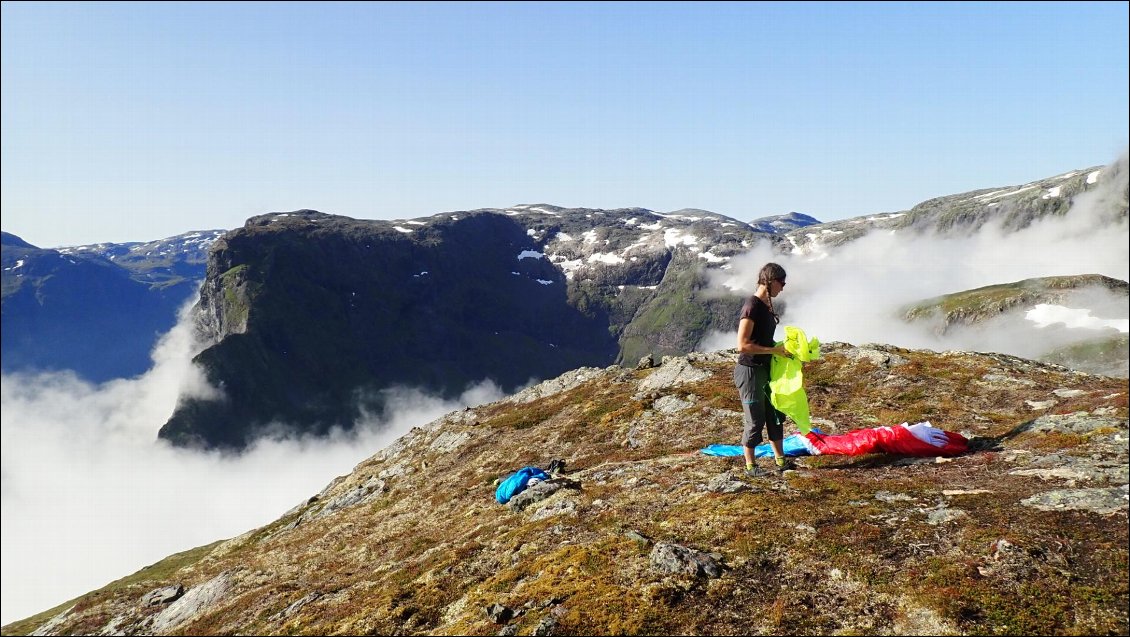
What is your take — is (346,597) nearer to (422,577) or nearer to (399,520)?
(422,577)

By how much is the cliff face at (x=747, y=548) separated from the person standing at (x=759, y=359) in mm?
1145

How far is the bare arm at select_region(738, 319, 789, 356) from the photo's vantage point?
15.7m

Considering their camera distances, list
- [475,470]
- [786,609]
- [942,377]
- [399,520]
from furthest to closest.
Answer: [475,470], [942,377], [399,520], [786,609]

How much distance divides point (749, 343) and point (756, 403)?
6.41 ft

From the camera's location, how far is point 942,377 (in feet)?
102

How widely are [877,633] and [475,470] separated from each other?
85.2 feet

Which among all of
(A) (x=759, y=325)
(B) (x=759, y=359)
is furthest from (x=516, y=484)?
(A) (x=759, y=325)

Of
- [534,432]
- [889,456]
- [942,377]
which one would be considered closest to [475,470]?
[534,432]

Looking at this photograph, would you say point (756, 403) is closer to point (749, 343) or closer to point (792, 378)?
point (792, 378)

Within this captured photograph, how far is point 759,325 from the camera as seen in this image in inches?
630

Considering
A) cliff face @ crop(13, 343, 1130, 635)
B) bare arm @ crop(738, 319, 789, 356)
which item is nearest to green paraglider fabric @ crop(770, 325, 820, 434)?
bare arm @ crop(738, 319, 789, 356)

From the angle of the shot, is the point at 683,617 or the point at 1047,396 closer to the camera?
the point at 683,617

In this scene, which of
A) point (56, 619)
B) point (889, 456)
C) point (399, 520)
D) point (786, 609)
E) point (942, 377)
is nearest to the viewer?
point (786, 609)

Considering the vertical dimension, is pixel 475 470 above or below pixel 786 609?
below
